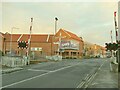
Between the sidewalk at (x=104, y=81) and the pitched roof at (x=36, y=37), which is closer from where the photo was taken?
the sidewalk at (x=104, y=81)

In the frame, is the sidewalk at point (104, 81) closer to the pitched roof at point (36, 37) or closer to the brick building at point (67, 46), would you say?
Result: the brick building at point (67, 46)

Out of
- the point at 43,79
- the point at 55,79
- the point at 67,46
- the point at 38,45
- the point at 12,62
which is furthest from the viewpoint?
the point at 67,46

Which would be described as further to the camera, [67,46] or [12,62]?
[67,46]

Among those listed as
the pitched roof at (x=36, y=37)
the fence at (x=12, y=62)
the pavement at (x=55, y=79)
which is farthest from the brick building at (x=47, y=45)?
the pavement at (x=55, y=79)

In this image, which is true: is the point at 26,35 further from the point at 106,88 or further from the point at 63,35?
the point at 106,88

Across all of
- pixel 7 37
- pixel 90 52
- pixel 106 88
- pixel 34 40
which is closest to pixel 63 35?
pixel 34 40

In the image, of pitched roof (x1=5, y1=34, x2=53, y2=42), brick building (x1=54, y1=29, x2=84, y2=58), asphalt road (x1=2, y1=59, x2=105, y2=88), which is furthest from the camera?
brick building (x1=54, y1=29, x2=84, y2=58)

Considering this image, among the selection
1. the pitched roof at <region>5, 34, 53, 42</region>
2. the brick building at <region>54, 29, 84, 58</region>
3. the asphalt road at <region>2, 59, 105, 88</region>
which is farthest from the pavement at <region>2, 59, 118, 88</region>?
the pitched roof at <region>5, 34, 53, 42</region>

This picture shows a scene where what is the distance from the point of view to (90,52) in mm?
164750

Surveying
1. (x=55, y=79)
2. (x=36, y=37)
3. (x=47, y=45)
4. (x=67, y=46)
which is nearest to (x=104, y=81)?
(x=55, y=79)

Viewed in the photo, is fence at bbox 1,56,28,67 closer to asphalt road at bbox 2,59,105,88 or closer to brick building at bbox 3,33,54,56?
asphalt road at bbox 2,59,105,88

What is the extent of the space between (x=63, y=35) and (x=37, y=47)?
1466 cm

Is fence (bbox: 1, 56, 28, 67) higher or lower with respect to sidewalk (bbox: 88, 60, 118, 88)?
higher

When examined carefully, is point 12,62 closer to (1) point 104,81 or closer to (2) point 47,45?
(1) point 104,81
